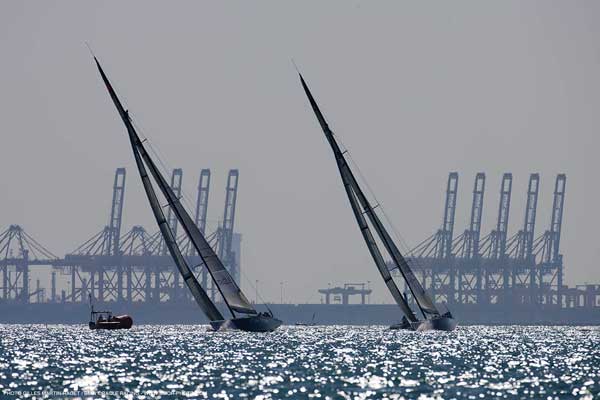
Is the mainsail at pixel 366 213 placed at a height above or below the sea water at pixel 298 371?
above

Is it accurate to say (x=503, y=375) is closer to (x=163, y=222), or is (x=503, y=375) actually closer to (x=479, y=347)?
(x=479, y=347)

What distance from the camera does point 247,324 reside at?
336 feet

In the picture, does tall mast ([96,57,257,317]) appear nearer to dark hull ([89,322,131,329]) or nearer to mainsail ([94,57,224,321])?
mainsail ([94,57,224,321])

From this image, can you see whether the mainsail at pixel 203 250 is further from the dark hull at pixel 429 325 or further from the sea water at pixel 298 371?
the dark hull at pixel 429 325

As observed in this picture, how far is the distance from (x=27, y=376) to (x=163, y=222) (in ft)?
123

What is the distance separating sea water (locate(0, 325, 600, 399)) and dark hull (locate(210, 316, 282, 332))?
2184 millimetres

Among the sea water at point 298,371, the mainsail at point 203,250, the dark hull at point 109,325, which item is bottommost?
the sea water at point 298,371

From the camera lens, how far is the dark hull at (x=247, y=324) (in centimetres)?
10199

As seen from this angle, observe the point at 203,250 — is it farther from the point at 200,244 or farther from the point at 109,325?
the point at 109,325

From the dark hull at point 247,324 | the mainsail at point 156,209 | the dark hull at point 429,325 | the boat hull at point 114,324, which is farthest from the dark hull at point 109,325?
the dark hull at point 247,324

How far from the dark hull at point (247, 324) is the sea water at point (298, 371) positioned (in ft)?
7.17

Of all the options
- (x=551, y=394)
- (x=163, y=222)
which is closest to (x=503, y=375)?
(x=551, y=394)

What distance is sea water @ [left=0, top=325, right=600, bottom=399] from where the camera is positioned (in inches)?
2253

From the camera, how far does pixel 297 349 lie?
9112 cm
